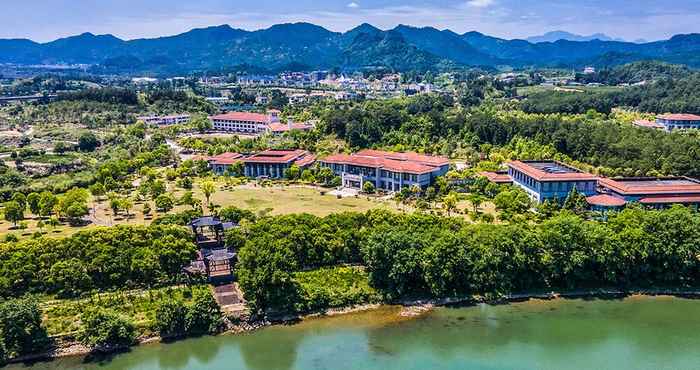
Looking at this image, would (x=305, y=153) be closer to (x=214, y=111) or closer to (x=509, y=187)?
(x=509, y=187)

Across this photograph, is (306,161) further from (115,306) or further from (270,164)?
(115,306)

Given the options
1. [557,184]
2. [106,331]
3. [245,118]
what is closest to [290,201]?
[557,184]

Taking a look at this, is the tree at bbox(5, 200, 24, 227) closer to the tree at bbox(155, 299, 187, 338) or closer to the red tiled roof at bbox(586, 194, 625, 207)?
the tree at bbox(155, 299, 187, 338)

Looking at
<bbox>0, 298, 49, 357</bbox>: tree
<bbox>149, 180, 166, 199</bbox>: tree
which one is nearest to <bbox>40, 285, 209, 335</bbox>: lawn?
<bbox>0, 298, 49, 357</bbox>: tree

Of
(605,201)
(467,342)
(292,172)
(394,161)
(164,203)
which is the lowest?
(467,342)

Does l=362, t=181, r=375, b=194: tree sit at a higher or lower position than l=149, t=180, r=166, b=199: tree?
lower
